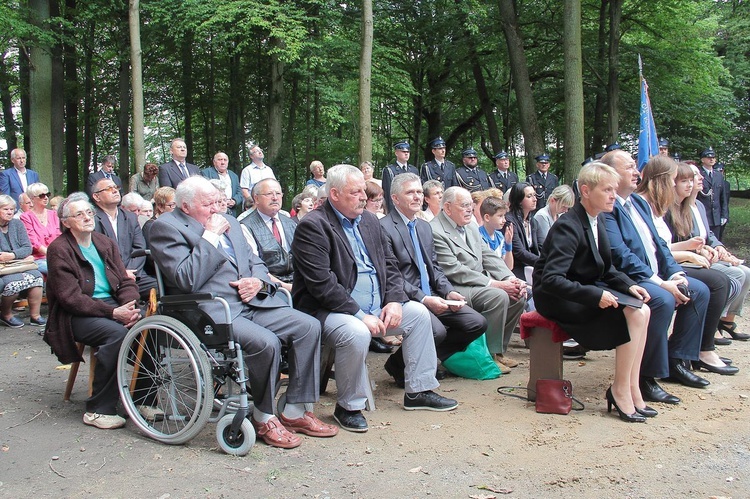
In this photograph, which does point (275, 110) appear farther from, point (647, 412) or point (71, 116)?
point (647, 412)

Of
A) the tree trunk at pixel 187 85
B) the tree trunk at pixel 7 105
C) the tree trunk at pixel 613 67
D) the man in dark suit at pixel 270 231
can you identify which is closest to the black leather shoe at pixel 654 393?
the man in dark suit at pixel 270 231

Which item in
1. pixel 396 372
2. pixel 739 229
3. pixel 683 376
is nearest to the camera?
pixel 683 376

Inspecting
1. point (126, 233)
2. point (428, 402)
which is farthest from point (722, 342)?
point (126, 233)

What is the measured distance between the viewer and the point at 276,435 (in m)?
3.72

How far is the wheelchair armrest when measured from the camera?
3611 mm

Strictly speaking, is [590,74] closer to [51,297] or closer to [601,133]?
[601,133]

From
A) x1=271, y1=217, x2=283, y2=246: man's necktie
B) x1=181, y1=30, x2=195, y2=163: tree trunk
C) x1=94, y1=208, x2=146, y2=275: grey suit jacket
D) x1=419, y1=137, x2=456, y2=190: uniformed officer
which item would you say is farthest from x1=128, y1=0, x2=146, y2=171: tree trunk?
→ x1=271, y1=217, x2=283, y2=246: man's necktie

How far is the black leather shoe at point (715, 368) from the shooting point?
5223 millimetres

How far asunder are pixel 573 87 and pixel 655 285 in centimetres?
843

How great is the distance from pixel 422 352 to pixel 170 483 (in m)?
1.88

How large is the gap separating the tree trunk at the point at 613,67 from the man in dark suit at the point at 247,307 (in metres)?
13.3

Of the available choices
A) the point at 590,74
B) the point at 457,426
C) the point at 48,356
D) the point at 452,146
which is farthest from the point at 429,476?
the point at 452,146

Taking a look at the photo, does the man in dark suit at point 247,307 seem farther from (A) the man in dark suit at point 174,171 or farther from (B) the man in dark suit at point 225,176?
(B) the man in dark suit at point 225,176

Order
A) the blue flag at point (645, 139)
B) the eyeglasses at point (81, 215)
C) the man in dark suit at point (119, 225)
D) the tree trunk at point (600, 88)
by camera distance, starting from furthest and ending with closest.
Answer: the tree trunk at point (600, 88)
the blue flag at point (645, 139)
the man in dark suit at point (119, 225)
the eyeglasses at point (81, 215)
